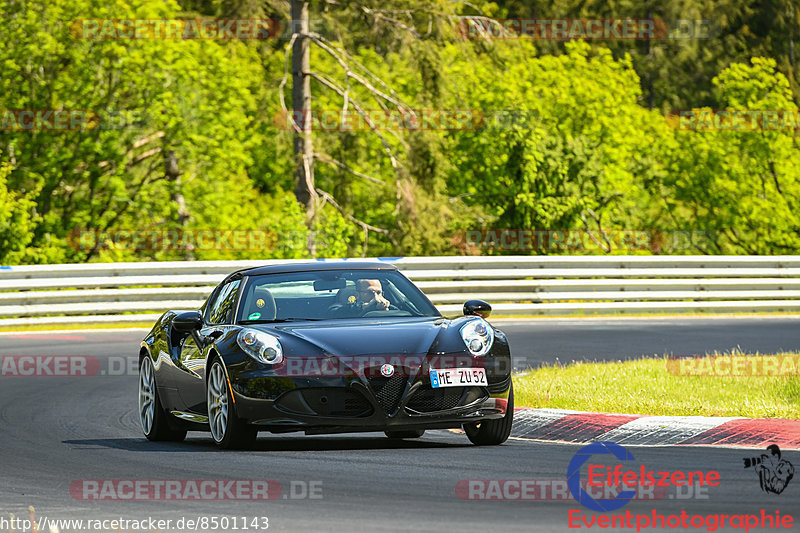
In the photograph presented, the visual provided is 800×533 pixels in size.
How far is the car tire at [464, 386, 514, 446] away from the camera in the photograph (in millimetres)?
9602

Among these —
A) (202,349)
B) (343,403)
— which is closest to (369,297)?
(202,349)

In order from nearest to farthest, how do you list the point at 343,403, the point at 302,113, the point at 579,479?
the point at 579,479 → the point at 343,403 → the point at 302,113

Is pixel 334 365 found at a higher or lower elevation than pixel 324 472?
higher

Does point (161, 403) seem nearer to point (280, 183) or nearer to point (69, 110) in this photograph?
point (69, 110)

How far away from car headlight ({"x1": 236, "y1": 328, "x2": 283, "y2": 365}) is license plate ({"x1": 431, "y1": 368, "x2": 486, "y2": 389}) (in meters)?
1.01

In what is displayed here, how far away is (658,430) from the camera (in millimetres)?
9766

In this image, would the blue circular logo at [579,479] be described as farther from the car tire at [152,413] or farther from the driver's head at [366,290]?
the car tire at [152,413]

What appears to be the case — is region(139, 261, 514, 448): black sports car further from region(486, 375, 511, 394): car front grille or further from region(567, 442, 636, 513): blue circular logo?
region(567, 442, 636, 513): blue circular logo

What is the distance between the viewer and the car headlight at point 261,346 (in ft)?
30.0

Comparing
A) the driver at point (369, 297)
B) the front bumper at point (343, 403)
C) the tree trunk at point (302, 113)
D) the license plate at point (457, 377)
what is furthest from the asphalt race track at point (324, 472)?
the tree trunk at point (302, 113)

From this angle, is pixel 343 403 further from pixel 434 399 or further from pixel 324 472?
pixel 324 472

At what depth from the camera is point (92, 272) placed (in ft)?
77.4

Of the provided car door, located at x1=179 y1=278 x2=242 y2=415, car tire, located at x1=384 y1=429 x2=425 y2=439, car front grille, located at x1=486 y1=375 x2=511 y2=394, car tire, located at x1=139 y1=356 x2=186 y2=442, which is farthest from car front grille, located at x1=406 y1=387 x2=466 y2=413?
car tire, located at x1=139 y1=356 x2=186 y2=442

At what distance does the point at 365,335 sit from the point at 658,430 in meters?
2.15
